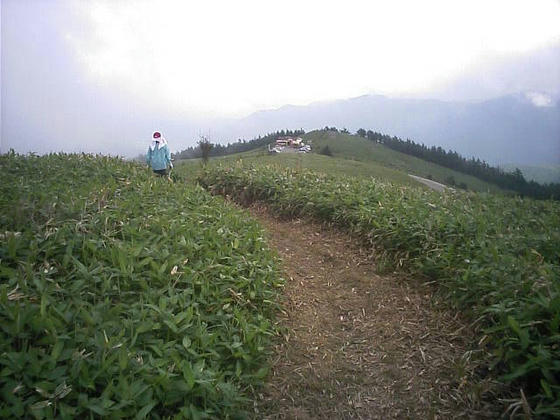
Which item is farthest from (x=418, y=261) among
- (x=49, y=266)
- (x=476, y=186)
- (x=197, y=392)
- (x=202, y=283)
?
(x=476, y=186)

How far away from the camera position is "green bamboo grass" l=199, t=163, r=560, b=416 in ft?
7.54

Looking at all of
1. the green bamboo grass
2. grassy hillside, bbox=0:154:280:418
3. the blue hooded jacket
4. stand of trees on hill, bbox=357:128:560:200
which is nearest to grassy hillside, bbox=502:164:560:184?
stand of trees on hill, bbox=357:128:560:200

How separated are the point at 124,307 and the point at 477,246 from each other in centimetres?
323

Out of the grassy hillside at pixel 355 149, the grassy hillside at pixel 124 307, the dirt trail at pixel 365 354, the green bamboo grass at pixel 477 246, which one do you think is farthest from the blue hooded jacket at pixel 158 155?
the grassy hillside at pixel 355 149

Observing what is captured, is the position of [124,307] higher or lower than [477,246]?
higher

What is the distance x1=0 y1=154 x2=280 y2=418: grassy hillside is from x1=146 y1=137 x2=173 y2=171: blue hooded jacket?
374 cm

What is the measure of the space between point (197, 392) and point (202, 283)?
1033 mm

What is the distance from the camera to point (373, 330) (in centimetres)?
323

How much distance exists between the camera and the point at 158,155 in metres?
8.20

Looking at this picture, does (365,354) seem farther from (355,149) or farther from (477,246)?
(355,149)

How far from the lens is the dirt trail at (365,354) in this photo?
2.41m

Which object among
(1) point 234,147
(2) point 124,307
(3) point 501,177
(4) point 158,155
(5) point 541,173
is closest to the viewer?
(2) point 124,307

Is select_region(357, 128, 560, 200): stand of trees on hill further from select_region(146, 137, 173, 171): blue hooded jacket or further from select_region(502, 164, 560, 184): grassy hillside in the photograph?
select_region(146, 137, 173, 171): blue hooded jacket

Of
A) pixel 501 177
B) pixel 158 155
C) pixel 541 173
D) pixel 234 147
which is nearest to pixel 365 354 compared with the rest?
pixel 541 173
